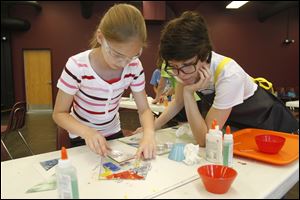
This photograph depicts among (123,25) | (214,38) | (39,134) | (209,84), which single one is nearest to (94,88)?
(123,25)

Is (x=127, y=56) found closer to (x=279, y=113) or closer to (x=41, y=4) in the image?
(x=279, y=113)

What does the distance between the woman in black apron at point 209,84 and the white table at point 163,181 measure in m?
0.23

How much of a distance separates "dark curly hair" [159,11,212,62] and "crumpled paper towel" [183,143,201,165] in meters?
0.36

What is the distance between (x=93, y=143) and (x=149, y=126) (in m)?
0.33

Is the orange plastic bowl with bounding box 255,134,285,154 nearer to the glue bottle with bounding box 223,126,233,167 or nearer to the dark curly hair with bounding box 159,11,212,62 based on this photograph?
the glue bottle with bounding box 223,126,233,167

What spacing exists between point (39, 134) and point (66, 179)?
440cm

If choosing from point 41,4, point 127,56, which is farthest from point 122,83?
point 41,4

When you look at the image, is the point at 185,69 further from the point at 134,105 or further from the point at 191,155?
the point at 134,105

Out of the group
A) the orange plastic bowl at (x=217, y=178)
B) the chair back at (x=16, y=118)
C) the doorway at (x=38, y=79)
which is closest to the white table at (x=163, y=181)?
the orange plastic bowl at (x=217, y=178)

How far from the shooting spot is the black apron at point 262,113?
1332mm

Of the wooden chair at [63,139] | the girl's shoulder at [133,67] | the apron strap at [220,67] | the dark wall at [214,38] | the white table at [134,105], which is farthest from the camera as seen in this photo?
the dark wall at [214,38]

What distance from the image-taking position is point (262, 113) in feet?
4.46

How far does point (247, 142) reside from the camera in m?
1.26

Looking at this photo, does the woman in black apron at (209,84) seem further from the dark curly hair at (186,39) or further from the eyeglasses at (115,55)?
the eyeglasses at (115,55)
